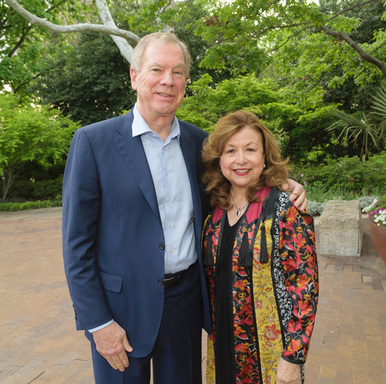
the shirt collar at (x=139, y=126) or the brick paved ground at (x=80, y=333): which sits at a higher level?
the shirt collar at (x=139, y=126)

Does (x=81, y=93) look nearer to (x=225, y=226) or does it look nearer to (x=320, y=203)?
(x=320, y=203)

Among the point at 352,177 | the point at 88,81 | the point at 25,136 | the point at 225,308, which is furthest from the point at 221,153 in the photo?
the point at 88,81

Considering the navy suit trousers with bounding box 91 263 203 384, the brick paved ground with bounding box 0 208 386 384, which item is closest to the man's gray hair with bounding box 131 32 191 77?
the navy suit trousers with bounding box 91 263 203 384

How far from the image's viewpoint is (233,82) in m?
12.5

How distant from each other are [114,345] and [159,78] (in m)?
1.32

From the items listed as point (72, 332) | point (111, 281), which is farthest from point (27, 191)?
point (111, 281)

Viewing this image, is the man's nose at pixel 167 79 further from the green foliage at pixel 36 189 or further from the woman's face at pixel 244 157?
the green foliage at pixel 36 189

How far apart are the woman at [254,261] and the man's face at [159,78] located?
0.33 m

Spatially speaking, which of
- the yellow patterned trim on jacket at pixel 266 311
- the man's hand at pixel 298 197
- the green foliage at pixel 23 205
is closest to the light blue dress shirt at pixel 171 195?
the yellow patterned trim on jacket at pixel 266 311

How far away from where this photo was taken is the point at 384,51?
28.2 feet

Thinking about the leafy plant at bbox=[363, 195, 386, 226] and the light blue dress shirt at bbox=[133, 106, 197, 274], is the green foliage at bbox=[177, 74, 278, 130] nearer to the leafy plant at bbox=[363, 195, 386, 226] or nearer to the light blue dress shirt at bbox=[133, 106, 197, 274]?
the leafy plant at bbox=[363, 195, 386, 226]

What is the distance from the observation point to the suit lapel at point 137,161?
70.1 inches

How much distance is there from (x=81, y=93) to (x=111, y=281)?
52.9ft

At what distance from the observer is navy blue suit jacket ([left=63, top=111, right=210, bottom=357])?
174cm
